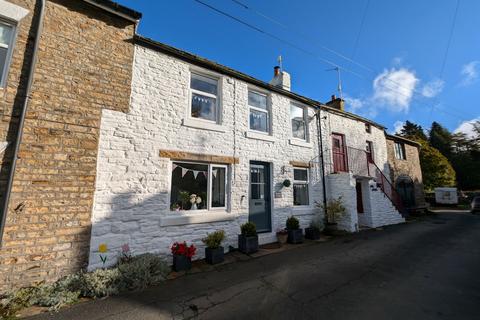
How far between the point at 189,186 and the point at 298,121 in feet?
19.8

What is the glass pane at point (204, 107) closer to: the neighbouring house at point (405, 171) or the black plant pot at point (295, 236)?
the black plant pot at point (295, 236)

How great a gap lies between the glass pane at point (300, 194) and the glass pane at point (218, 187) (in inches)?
134

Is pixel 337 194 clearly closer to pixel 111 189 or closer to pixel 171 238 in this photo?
pixel 171 238

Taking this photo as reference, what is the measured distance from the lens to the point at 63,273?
14.4 ft

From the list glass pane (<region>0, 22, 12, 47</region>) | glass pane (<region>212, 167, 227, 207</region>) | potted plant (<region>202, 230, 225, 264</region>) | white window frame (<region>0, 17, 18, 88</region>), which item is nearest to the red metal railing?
glass pane (<region>212, 167, 227, 207</region>)

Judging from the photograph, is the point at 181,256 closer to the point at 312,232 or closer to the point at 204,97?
the point at 204,97

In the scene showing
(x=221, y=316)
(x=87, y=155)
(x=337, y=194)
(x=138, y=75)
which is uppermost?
(x=138, y=75)

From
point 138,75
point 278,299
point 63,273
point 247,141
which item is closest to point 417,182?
point 247,141

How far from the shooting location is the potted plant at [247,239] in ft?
20.8

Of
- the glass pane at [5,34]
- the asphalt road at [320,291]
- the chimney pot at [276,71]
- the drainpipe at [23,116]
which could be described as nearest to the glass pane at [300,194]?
the asphalt road at [320,291]

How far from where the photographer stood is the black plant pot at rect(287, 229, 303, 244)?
7477mm

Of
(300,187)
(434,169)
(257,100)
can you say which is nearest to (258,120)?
(257,100)

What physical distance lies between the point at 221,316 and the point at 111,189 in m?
3.73

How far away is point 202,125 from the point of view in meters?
6.67
